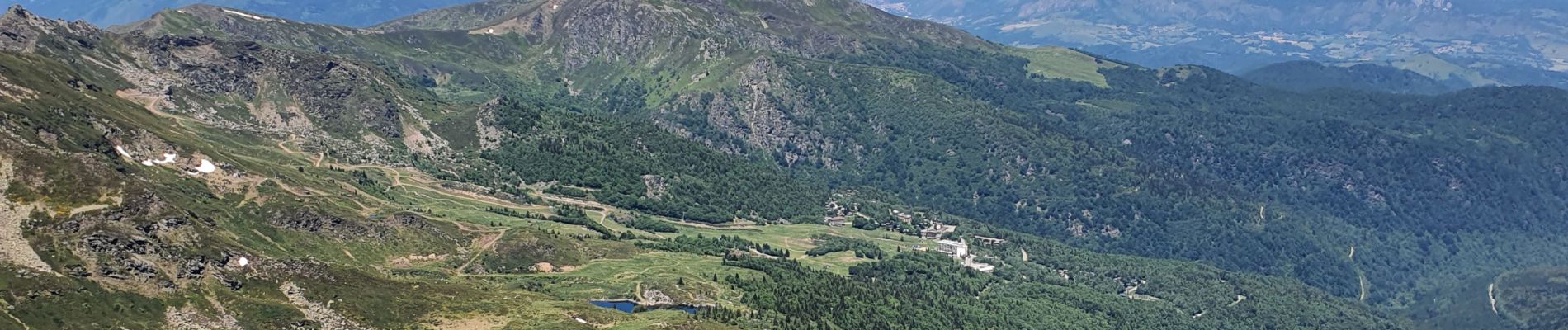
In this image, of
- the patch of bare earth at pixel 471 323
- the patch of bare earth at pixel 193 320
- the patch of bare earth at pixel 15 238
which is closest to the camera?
the patch of bare earth at pixel 15 238

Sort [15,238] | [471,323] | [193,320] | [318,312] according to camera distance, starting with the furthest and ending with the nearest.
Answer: [471,323] < [318,312] < [15,238] < [193,320]

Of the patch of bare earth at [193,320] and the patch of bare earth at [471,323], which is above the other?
the patch of bare earth at [193,320]

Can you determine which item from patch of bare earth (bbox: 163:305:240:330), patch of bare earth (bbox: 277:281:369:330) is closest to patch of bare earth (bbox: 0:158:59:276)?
patch of bare earth (bbox: 163:305:240:330)

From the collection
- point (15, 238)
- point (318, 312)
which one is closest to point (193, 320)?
point (318, 312)

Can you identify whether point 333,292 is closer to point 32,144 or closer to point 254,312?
point 254,312

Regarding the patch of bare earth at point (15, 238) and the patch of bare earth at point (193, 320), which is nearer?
the patch of bare earth at point (15, 238)

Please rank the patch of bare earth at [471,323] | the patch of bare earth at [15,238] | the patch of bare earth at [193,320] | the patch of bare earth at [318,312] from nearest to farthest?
1. the patch of bare earth at [15,238]
2. the patch of bare earth at [193,320]
3. the patch of bare earth at [318,312]
4. the patch of bare earth at [471,323]

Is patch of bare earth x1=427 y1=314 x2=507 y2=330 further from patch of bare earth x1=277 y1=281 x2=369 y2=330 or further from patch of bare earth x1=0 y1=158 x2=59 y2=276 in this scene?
patch of bare earth x1=0 y1=158 x2=59 y2=276

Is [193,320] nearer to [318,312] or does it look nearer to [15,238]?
[318,312]

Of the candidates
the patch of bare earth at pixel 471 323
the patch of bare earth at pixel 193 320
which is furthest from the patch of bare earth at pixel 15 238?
the patch of bare earth at pixel 471 323

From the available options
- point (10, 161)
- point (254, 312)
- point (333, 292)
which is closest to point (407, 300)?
point (333, 292)

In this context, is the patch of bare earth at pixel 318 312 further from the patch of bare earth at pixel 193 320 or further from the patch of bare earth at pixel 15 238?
the patch of bare earth at pixel 15 238
